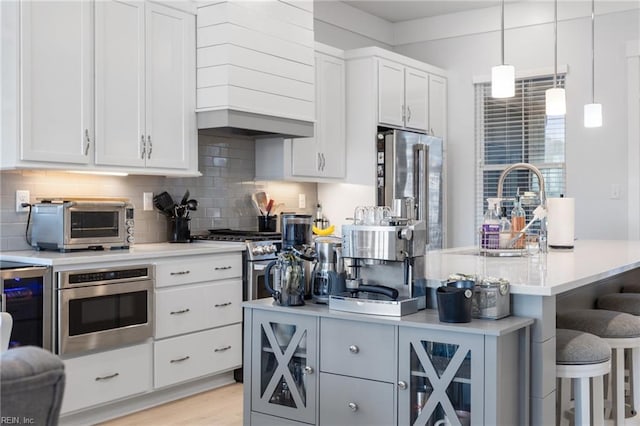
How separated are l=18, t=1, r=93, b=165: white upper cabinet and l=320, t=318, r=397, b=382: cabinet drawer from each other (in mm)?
1922

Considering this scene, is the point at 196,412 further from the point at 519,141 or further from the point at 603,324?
the point at 519,141

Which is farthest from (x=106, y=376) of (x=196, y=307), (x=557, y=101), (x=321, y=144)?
(x=557, y=101)

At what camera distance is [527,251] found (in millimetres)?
3617

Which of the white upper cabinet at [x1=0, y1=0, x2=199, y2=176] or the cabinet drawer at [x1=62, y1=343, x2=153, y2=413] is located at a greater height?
the white upper cabinet at [x1=0, y1=0, x2=199, y2=176]

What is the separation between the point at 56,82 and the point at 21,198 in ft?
2.30

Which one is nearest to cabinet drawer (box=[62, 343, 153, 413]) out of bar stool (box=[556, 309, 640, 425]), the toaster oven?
the toaster oven

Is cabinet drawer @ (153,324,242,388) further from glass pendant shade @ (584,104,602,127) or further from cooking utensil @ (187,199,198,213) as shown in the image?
glass pendant shade @ (584,104,602,127)

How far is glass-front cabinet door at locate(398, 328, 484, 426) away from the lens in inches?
85.3

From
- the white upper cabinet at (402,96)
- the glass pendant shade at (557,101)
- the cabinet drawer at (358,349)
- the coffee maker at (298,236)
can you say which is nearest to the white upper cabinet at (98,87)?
the coffee maker at (298,236)

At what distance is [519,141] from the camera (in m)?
6.16

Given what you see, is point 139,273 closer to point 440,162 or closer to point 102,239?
point 102,239

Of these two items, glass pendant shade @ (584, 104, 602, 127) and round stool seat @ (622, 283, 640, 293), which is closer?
round stool seat @ (622, 283, 640, 293)

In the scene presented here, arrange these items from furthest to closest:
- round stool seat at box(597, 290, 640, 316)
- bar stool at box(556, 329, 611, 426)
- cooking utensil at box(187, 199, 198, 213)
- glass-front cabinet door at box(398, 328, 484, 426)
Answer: cooking utensil at box(187, 199, 198, 213) < round stool seat at box(597, 290, 640, 316) < bar stool at box(556, 329, 611, 426) < glass-front cabinet door at box(398, 328, 484, 426)

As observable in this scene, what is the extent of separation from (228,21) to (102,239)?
1579mm
